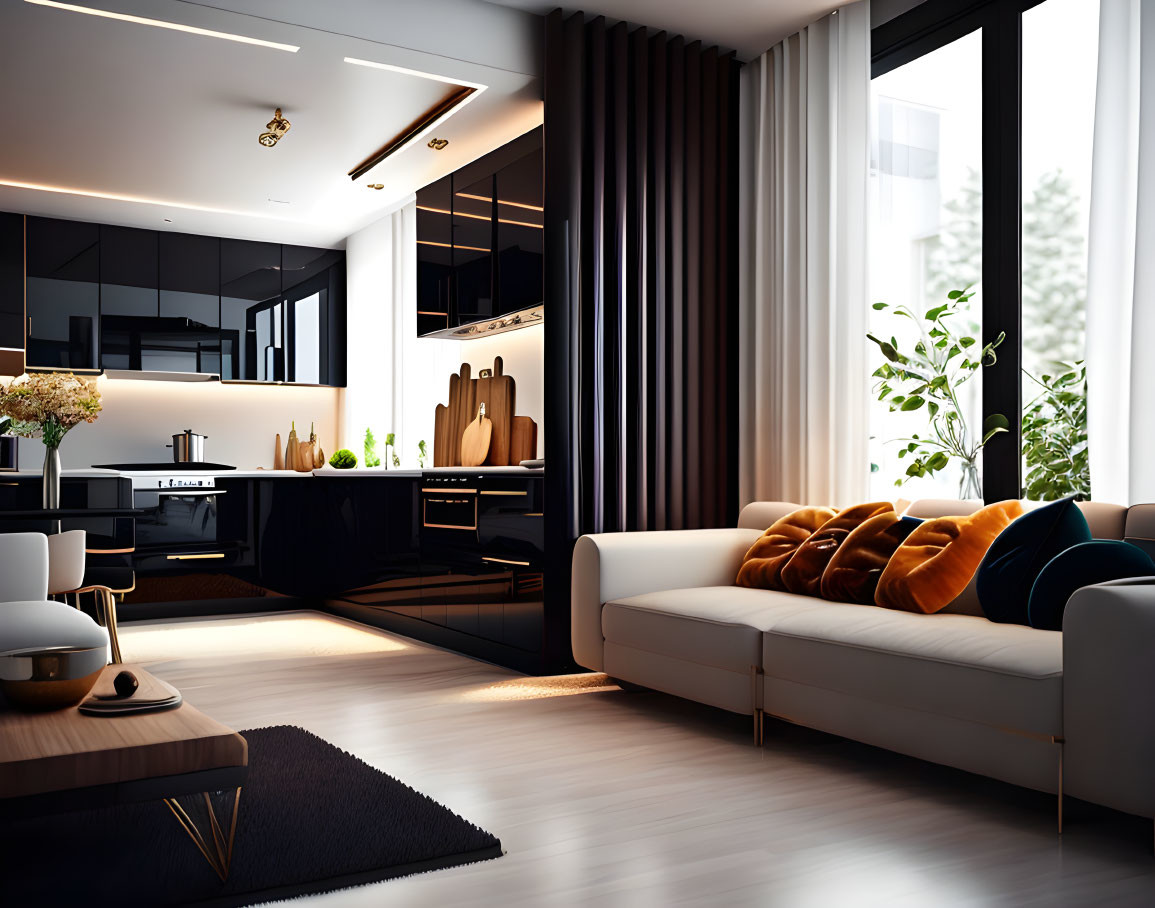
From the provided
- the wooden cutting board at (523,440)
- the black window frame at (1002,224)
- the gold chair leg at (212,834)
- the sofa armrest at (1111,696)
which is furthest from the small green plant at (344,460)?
the sofa armrest at (1111,696)

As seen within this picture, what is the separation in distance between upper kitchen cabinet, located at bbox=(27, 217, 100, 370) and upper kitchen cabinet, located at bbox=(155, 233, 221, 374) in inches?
15.6

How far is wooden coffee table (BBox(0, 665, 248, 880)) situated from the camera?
6.09ft

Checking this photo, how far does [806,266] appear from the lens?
178 inches

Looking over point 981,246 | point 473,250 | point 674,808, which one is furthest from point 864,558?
point 473,250

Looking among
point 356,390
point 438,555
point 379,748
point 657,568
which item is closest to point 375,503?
point 438,555

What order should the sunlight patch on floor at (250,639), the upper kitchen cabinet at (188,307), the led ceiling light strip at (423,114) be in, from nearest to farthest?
the led ceiling light strip at (423,114)
the sunlight patch on floor at (250,639)
the upper kitchen cabinet at (188,307)

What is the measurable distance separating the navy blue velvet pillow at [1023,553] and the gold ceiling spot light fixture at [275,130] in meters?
3.69

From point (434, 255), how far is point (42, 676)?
391 cm

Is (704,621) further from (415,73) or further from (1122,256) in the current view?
(415,73)

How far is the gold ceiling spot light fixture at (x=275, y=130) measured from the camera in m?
4.88

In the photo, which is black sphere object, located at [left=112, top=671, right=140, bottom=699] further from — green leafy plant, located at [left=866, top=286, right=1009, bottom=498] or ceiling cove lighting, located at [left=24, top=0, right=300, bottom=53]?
green leafy plant, located at [left=866, top=286, right=1009, bottom=498]

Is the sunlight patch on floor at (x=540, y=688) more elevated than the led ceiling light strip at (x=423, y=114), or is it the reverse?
the led ceiling light strip at (x=423, y=114)

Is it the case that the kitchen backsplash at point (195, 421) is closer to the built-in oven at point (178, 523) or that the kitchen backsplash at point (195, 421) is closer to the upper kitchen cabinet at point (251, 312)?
the upper kitchen cabinet at point (251, 312)

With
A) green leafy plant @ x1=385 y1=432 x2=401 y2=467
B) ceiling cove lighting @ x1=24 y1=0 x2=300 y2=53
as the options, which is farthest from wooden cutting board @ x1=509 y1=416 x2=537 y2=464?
ceiling cove lighting @ x1=24 y1=0 x2=300 y2=53
